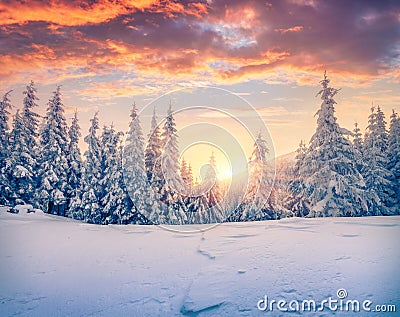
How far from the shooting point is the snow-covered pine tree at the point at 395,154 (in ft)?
93.1

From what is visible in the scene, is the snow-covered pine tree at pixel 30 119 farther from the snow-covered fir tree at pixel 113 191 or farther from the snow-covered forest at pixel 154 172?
the snow-covered fir tree at pixel 113 191

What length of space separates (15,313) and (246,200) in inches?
1097

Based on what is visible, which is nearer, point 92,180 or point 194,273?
point 194,273

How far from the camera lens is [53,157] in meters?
29.8

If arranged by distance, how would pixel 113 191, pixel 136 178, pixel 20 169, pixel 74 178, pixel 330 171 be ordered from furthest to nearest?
pixel 74 178 < pixel 113 191 < pixel 20 169 < pixel 136 178 < pixel 330 171

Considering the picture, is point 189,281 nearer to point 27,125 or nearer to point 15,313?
point 15,313

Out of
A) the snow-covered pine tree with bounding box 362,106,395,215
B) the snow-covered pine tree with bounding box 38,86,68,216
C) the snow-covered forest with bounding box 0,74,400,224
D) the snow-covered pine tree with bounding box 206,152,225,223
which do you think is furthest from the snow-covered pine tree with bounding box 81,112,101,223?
the snow-covered pine tree with bounding box 362,106,395,215

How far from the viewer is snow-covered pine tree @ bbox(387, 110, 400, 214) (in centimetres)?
2837

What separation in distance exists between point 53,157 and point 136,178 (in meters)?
11.4

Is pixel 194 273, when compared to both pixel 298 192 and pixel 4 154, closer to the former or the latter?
pixel 298 192

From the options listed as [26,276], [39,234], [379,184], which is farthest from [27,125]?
[379,184]

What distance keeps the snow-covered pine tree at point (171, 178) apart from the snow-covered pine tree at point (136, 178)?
135 cm

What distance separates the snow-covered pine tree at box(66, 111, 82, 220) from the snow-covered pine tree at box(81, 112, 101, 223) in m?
0.90

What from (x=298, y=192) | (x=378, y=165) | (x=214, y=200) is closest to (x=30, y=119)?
(x=214, y=200)
